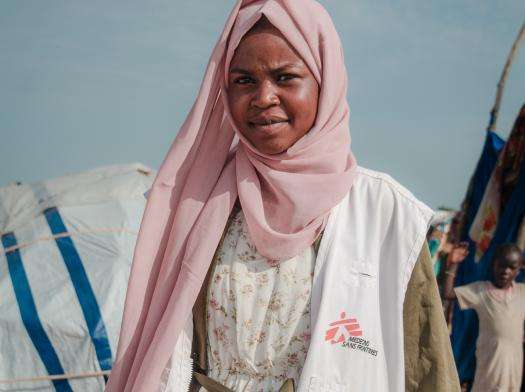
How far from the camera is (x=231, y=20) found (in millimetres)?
1831

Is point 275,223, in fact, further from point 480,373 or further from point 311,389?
point 480,373

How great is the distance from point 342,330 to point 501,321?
4.16m

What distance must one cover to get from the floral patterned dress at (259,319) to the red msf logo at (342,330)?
0.28 feet

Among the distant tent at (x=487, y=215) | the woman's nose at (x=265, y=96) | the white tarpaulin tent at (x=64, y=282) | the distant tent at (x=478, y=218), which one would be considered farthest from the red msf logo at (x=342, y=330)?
the distant tent at (x=478, y=218)

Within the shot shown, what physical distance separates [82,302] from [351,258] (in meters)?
3.66

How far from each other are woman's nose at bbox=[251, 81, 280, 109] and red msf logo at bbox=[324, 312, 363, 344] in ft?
1.92

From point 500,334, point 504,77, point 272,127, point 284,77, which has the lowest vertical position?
point 500,334

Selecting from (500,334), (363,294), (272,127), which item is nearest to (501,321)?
(500,334)

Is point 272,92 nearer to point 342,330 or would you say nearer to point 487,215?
point 342,330

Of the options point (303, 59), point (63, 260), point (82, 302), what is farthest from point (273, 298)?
point (63, 260)

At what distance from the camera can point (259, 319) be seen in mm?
1665

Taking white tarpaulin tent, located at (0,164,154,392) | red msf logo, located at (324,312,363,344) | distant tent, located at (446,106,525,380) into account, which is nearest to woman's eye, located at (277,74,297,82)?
red msf logo, located at (324,312,363,344)

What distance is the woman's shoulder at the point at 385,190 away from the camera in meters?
1.67

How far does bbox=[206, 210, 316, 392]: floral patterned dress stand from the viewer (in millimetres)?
1659
